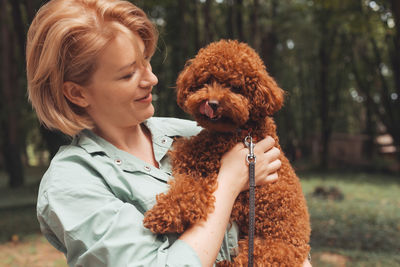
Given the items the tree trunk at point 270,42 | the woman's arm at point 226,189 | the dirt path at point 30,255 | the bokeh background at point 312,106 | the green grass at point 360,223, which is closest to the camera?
the woman's arm at point 226,189

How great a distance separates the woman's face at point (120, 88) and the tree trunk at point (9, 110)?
1237 centimetres

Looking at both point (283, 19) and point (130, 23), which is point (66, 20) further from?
point (283, 19)

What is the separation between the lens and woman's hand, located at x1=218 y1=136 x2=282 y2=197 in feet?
6.31

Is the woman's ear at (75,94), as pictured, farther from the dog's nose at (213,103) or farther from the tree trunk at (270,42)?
the tree trunk at (270,42)

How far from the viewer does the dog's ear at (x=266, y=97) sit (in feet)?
6.46

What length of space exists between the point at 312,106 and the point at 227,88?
23573mm

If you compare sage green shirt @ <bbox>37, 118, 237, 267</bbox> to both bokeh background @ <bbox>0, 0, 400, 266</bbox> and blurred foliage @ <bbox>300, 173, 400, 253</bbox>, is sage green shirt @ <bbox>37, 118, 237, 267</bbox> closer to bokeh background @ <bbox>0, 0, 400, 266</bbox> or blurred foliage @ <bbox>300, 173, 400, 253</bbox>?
bokeh background @ <bbox>0, 0, 400, 266</bbox>

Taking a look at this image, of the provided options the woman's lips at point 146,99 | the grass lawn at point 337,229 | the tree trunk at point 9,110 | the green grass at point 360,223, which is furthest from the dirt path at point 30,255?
the tree trunk at point 9,110

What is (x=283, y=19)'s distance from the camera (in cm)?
1445

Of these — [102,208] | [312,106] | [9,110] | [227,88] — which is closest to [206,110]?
[227,88]

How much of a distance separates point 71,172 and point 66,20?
720mm

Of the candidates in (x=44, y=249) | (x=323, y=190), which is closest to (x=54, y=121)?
(x=44, y=249)

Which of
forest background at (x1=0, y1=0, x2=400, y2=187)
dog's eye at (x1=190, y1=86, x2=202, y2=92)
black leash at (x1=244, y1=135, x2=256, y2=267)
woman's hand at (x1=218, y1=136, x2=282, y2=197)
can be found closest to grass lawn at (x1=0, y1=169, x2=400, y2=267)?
forest background at (x1=0, y1=0, x2=400, y2=187)

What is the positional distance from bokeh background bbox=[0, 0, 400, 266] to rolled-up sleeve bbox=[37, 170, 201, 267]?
1.42 metres
